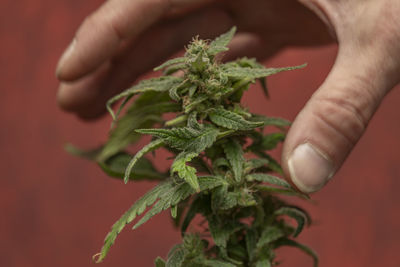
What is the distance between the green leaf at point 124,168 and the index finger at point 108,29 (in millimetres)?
272

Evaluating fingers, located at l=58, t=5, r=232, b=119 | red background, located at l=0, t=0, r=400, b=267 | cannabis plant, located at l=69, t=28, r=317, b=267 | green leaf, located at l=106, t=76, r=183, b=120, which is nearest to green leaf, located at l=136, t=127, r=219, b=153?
cannabis plant, located at l=69, t=28, r=317, b=267

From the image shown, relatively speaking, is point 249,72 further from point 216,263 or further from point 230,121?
point 216,263

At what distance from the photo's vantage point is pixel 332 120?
68 centimetres

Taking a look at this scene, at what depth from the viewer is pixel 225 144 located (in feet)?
2.24

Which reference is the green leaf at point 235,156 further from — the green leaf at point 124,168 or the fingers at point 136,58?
the fingers at point 136,58

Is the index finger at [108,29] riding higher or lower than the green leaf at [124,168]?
higher

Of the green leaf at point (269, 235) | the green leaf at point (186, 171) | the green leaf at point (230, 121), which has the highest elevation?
the green leaf at point (230, 121)

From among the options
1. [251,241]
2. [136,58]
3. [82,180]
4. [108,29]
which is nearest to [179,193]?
[251,241]

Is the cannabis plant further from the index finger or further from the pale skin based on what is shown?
the index finger

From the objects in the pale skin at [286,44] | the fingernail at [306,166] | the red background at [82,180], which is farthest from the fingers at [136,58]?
the fingernail at [306,166]

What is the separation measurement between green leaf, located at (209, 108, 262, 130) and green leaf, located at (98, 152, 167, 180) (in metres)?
0.20

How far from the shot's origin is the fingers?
1169mm

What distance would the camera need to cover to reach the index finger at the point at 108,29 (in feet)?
3.28

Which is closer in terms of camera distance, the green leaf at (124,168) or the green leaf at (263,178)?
the green leaf at (263,178)
